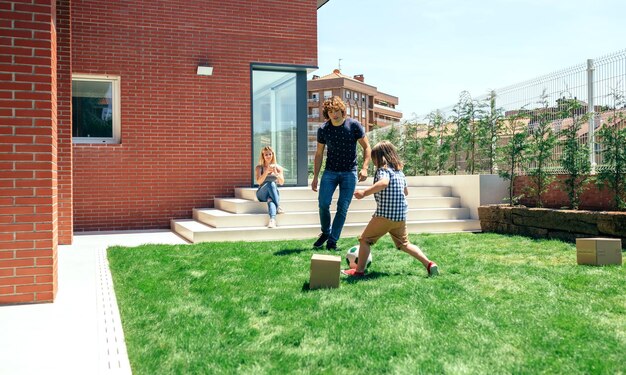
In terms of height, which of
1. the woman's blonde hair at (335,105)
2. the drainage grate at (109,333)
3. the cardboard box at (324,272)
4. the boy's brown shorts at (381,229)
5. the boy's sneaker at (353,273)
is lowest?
the drainage grate at (109,333)

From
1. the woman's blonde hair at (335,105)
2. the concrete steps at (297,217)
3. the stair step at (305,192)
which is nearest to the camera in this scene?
the woman's blonde hair at (335,105)

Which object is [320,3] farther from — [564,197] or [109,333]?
[109,333]

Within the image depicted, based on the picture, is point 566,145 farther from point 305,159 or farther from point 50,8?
point 50,8

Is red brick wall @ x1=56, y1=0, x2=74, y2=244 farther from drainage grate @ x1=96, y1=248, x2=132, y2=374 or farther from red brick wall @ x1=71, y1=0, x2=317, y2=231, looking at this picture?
drainage grate @ x1=96, y1=248, x2=132, y2=374

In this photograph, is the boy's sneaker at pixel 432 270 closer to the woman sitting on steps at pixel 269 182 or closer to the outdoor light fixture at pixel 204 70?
the woman sitting on steps at pixel 269 182

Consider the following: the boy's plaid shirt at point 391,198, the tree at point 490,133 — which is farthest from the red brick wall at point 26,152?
the tree at point 490,133

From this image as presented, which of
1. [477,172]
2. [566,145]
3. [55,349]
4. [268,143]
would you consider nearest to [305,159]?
[268,143]

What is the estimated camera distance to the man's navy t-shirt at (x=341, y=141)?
286 inches

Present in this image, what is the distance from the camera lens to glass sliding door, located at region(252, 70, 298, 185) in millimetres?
12258

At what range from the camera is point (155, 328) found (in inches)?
155

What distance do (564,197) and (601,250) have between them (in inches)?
139

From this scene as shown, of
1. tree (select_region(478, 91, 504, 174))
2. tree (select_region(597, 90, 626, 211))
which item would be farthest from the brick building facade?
tree (select_region(597, 90, 626, 211))

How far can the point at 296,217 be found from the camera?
9.79 m

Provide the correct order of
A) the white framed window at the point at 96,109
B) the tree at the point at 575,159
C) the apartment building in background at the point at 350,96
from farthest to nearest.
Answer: the apartment building in background at the point at 350,96 → the white framed window at the point at 96,109 → the tree at the point at 575,159
